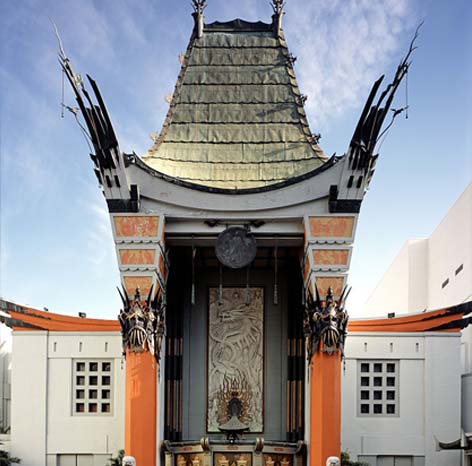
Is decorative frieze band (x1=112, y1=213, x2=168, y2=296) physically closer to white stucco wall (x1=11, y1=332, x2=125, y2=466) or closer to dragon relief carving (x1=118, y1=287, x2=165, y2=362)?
dragon relief carving (x1=118, y1=287, x2=165, y2=362)

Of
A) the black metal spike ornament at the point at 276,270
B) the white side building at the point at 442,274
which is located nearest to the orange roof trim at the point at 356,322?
the white side building at the point at 442,274

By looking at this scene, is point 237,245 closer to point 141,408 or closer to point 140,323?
point 140,323

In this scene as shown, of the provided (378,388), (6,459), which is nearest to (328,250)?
(378,388)

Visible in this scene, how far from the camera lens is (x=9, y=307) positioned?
1831 cm

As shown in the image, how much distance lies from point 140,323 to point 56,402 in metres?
3.54

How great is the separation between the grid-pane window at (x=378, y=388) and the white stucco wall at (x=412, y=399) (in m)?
0.12

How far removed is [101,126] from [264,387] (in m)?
7.07

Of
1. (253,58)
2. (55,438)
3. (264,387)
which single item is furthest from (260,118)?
(55,438)

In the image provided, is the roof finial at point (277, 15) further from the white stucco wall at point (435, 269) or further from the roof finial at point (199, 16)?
the white stucco wall at point (435, 269)

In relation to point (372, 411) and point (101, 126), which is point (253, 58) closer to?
point (101, 126)

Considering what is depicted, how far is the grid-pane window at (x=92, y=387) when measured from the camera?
Result: 18719 mm

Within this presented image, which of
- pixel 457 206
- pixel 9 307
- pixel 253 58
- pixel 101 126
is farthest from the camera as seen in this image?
pixel 457 206

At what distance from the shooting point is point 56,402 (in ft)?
61.2

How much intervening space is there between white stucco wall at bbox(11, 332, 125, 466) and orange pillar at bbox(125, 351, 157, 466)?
203 cm
